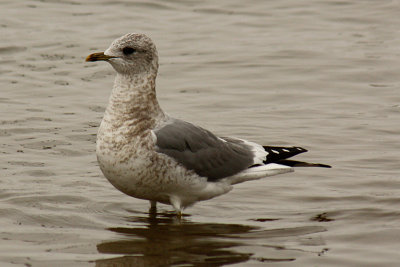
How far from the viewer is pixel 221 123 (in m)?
11.1

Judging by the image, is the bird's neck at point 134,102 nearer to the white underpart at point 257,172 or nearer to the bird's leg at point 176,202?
the bird's leg at point 176,202

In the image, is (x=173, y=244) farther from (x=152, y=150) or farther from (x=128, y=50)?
(x=128, y=50)

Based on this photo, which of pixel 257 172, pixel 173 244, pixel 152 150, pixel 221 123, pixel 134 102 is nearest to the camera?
pixel 173 244

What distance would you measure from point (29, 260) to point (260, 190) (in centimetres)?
284

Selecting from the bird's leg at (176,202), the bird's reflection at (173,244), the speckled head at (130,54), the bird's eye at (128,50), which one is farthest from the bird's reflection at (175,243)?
the bird's eye at (128,50)

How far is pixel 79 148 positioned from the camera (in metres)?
10.0

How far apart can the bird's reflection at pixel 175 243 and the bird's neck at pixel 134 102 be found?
0.87m

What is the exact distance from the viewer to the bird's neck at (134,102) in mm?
7863

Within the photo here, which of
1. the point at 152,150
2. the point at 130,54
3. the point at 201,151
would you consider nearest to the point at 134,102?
the point at 130,54

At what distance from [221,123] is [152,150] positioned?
347 centimetres

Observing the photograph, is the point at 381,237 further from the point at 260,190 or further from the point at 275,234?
the point at 260,190

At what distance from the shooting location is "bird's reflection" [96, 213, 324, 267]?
22.8 ft

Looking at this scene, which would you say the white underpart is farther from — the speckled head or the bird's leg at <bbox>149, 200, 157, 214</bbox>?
the speckled head

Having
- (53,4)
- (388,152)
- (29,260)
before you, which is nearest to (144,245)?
(29,260)
